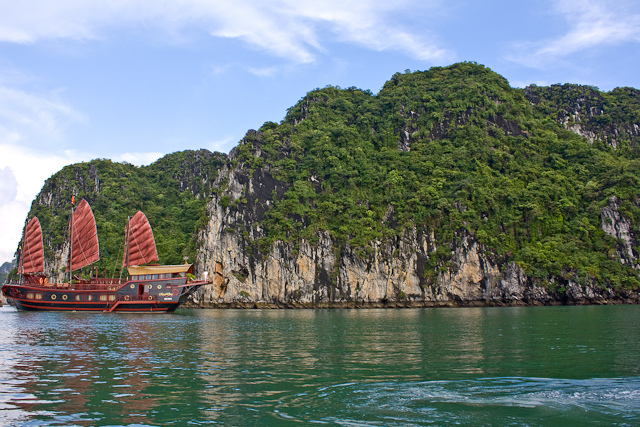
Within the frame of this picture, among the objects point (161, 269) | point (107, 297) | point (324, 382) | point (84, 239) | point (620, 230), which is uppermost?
point (620, 230)

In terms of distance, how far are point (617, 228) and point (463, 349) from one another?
60.3 meters

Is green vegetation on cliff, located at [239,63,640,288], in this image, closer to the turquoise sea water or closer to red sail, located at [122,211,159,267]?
red sail, located at [122,211,159,267]

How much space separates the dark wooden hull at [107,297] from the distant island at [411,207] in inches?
627

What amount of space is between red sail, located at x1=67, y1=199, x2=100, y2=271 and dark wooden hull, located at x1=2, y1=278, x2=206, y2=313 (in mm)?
3719

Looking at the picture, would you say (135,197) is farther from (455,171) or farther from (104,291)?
(455,171)

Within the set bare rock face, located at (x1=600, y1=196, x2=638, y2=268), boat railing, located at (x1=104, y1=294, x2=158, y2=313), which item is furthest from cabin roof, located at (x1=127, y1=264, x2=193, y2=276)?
bare rock face, located at (x1=600, y1=196, x2=638, y2=268)

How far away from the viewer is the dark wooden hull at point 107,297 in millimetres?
49750

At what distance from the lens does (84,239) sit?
173 ft

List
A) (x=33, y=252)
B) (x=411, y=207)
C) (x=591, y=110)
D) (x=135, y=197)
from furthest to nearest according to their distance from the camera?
(x=591, y=110) < (x=135, y=197) < (x=411, y=207) < (x=33, y=252)

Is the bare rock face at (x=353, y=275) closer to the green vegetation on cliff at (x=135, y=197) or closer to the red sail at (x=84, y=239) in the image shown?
the green vegetation on cliff at (x=135, y=197)

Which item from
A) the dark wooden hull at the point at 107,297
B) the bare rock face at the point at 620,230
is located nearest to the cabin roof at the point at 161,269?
the dark wooden hull at the point at 107,297

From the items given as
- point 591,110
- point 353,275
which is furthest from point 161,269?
point 591,110

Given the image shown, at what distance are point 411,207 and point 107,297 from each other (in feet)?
132

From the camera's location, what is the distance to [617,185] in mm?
71000
